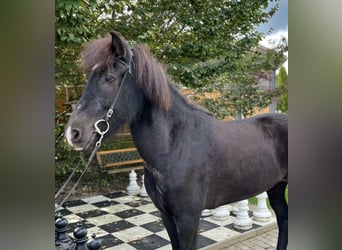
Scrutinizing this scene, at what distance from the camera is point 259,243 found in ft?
7.77

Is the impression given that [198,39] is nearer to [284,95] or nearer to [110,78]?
[284,95]

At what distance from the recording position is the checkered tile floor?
2.35 metres

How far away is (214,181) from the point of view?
1.43 meters

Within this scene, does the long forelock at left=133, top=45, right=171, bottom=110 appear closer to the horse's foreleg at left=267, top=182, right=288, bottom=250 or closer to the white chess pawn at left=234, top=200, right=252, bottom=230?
the horse's foreleg at left=267, top=182, right=288, bottom=250

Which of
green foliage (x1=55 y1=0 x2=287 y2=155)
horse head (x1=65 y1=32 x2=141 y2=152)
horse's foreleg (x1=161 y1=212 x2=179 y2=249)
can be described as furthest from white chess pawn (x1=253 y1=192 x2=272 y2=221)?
horse head (x1=65 y1=32 x2=141 y2=152)

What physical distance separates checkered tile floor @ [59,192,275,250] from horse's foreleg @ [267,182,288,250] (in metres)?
0.55

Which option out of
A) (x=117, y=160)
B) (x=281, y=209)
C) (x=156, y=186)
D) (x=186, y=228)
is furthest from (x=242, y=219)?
(x=117, y=160)

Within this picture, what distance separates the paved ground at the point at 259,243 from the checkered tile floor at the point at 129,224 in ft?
0.33

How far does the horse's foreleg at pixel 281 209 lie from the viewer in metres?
1.94

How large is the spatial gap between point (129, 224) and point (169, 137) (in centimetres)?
177

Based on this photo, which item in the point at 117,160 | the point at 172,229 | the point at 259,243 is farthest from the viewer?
the point at 117,160

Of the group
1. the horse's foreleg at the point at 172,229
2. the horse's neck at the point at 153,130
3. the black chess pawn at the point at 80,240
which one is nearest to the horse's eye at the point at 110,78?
the horse's neck at the point at 153,130
